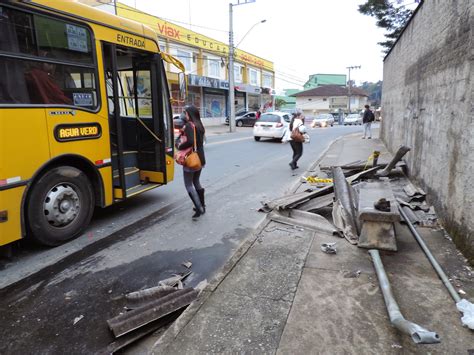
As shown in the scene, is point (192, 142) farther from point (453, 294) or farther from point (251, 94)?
point (251, 94)

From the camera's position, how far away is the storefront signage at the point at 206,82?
32.5 metres

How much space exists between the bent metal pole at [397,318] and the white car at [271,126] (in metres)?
15.3

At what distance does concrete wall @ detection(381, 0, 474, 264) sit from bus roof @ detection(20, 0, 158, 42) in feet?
16.2

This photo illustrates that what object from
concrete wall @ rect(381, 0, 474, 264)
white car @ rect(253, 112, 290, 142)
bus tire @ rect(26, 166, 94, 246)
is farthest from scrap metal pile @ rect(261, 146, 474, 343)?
white car @ rect(253, 112, 290, 142)

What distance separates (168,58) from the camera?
277 inches

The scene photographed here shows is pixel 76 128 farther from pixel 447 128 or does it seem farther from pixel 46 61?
pixel 447 128

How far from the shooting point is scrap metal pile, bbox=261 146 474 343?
310 centimetres

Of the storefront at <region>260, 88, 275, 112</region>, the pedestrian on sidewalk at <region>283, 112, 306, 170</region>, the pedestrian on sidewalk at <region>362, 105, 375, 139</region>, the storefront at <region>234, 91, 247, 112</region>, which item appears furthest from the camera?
the storefront at <region>260, 88, 275, 112</region>

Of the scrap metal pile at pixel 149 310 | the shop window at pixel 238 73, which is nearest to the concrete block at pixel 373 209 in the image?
the scrap metal pile at pixel 149 310

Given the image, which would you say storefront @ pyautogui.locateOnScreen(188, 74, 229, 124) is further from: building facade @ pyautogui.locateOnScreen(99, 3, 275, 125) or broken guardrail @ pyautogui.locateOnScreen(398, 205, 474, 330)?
broken guardrail @ pyautogui.locateOnScreen(398, 205, 474, 330)

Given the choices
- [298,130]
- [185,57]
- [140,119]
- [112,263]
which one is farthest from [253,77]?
[112,263]

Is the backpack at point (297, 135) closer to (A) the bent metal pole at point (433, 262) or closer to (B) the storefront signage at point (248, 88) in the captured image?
(A) the bent metal pole at point (433, 262)

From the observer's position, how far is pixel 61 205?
481cm

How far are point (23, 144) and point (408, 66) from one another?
369 inches
